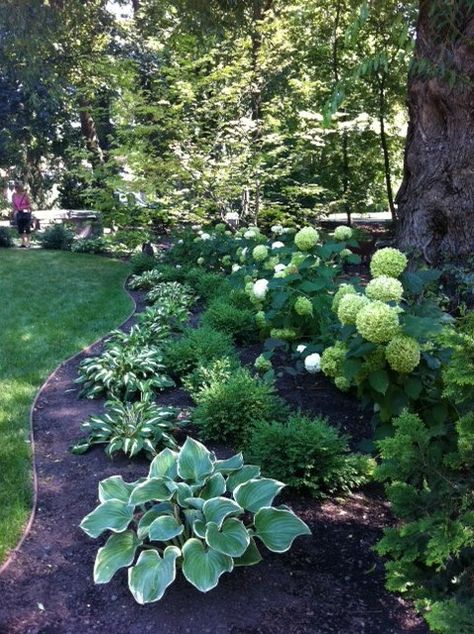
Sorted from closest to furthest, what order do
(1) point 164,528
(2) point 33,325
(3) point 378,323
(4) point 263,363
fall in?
(1) point 164,528 < (3) point 378,323 < (4) point 263,363 < (2) point 33,325

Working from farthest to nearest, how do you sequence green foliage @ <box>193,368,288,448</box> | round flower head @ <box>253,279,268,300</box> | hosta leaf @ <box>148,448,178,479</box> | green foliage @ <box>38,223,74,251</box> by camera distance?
green foliage @ <box>38,223,74,251</box>, round flower head @ <box>253,279,268,300</box>, green foliage @ <box>193,368,288,448</box>, hosta leaf @ <box>148,448,178,479</box>

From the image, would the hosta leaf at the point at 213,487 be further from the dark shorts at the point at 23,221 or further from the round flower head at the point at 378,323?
the dark shorts at the point at 23,221

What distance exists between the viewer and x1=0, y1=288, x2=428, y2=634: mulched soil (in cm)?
197

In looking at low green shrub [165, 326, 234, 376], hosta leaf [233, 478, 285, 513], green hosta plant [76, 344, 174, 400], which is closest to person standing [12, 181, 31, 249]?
green hosta plant [76, 344, 174, 400]

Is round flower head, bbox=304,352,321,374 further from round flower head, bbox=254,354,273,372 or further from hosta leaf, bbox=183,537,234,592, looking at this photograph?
hosta leaf, bbox=183,537,234,592

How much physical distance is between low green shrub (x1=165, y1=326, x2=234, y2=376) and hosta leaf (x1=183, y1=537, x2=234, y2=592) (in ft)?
6.79

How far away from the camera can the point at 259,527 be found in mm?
2252

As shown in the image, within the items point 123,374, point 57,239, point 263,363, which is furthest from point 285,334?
point 57,239

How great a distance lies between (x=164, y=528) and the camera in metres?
2.15

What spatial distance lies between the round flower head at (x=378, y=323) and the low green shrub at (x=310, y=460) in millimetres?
578

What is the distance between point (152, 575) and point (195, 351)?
7.66 ft

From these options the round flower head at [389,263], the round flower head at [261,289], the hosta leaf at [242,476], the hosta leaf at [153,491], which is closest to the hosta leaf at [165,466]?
the hosta leaf at [153,491]

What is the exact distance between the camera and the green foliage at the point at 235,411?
3.20 metres

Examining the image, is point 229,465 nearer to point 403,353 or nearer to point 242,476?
point 242,476
